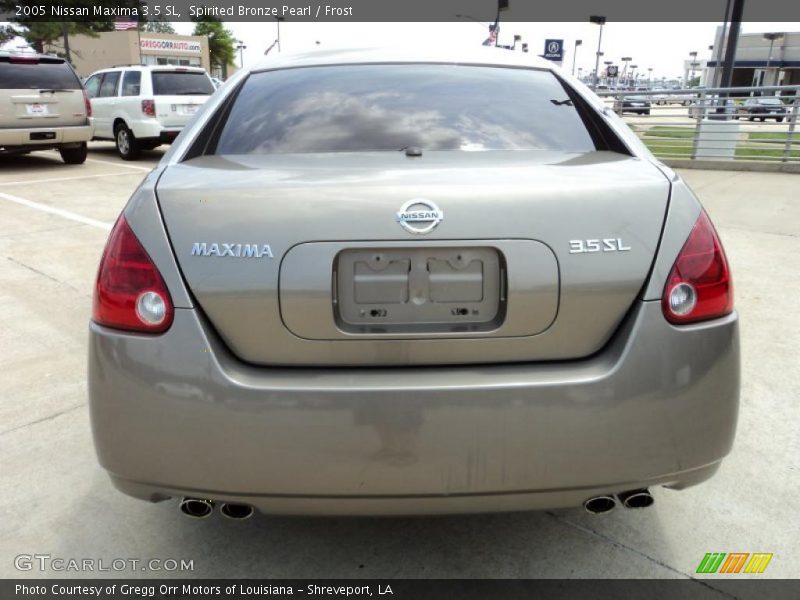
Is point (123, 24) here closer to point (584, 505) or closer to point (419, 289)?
point (419, 289)

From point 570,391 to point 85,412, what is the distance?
2405mm

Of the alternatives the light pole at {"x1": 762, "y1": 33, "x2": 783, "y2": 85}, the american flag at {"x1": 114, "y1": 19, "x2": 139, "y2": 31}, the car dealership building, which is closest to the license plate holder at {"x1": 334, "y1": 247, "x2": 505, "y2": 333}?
the american flag at {"x1": 114, "y1": 19, "x2": 139, "y2": 31}

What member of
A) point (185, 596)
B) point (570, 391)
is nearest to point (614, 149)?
point (570, 391)

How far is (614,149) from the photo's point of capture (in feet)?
7.19

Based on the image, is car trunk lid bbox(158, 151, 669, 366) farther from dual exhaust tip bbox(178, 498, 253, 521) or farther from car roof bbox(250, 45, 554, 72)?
car roof bbox(250, 45, 554, 72)

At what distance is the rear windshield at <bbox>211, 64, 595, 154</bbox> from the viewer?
7.28 feet

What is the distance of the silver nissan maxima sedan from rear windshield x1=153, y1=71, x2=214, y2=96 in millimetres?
11802

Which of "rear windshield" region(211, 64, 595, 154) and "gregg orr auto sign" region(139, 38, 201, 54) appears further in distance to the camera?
"gregg orr auto sign" region(139, 38, 201, 54)

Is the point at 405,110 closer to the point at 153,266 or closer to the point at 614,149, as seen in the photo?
the point at 614,149

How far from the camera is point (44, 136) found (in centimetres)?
1117

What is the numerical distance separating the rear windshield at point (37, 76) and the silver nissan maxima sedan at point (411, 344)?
36.1 feet

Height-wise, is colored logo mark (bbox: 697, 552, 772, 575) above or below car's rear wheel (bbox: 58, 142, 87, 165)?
above

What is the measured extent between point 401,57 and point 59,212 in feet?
20.9

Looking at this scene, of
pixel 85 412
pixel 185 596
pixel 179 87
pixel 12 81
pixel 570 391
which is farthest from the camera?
pixel 179 87
